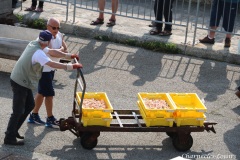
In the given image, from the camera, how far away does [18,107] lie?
841cm

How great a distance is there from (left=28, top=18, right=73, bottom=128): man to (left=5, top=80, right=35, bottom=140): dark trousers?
0.45 metres

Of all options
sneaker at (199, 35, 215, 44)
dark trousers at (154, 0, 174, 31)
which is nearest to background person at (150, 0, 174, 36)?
dark trousers at (154, 0, 174, 31)

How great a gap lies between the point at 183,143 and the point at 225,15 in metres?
4.71

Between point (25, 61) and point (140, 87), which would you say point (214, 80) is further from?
point (25, 61)

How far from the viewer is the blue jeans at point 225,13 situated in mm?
12617

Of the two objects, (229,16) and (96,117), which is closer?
(96,117)

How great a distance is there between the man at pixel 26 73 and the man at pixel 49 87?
494 millimetres

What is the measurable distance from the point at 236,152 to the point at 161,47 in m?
4.38

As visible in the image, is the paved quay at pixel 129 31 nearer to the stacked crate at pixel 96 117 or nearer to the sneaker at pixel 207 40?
the sneaker at pixel 207 40

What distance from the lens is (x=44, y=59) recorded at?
8164 mm

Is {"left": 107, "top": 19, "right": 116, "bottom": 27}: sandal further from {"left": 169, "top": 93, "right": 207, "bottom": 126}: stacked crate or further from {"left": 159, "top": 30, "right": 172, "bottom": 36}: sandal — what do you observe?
{"left": 169, "top": 93, "right": 207, "bottom": 126}: stacked crate

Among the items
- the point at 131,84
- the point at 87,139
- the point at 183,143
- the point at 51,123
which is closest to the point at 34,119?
the point at 51,123

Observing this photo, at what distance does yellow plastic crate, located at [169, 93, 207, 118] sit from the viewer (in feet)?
28.2

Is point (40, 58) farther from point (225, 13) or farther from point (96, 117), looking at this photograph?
point (225, 13)
